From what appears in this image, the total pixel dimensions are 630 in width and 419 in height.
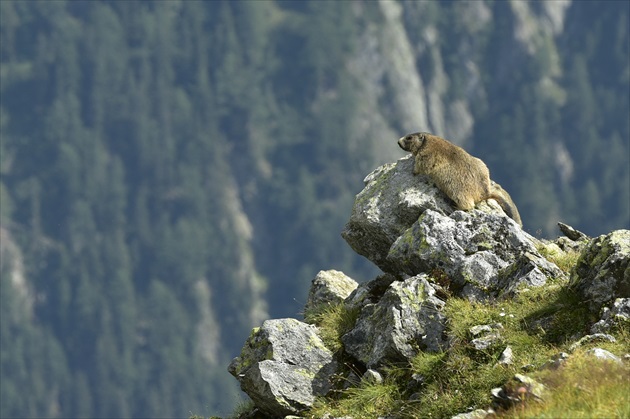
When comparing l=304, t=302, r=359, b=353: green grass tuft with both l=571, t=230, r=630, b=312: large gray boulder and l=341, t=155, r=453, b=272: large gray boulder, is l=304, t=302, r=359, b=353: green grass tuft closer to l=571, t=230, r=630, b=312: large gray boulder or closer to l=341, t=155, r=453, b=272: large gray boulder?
l=341, t=155, r=453, b=272: large gray boulder

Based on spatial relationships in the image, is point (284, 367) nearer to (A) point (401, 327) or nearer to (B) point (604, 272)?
(A) point (401, 327)

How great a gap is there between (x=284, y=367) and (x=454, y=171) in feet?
25.9

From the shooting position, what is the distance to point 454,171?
27.6m

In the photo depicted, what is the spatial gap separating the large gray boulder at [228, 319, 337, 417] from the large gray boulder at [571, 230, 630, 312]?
17.0 feet

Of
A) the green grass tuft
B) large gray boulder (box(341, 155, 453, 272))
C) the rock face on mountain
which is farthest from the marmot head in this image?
the green grass tuft

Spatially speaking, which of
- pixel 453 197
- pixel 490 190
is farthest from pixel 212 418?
pixel 490 190

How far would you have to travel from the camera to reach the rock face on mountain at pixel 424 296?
19.6 m

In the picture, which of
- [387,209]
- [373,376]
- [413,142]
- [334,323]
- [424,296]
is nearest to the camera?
[373,376]

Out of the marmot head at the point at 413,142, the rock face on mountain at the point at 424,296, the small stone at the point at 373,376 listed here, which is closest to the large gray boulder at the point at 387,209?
the marmot head at the point at 413,142

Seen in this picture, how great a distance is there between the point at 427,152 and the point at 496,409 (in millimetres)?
13878

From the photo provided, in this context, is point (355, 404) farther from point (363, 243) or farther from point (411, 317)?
point (363, 243)

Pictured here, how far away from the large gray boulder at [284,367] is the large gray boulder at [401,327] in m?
0.76

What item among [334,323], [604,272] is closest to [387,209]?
[334,323]

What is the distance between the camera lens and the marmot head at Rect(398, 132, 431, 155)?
29.3 m
